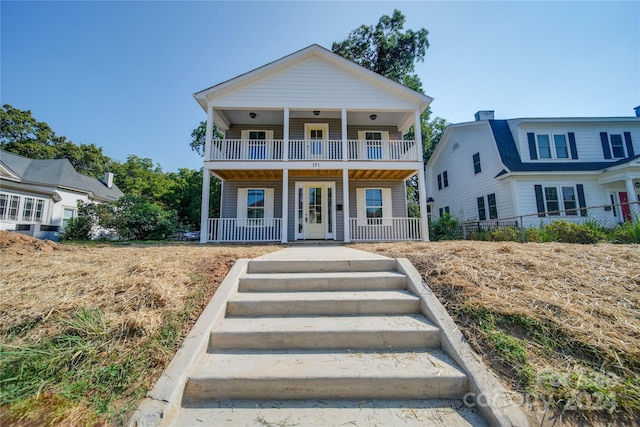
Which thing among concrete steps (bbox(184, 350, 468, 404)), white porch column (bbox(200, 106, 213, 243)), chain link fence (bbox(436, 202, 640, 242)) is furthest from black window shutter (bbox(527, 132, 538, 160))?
white porch column (bbox(200, 106, 213, 243))

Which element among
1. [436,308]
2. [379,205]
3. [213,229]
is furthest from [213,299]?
[379,205]

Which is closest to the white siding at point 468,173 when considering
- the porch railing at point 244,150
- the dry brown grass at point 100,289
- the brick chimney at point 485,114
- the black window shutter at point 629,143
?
the brick chimney at point 485,114

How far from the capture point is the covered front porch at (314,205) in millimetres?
9797

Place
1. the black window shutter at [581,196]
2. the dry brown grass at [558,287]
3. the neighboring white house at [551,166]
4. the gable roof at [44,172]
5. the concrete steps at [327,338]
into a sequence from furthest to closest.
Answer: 1. the gable roof at [44,172]
2. the black window shutter at [581,196]
3. the neighboring white house at [551,166]
4. the concrete steps at [327,338]
5. the dry brown grass at [558,287]

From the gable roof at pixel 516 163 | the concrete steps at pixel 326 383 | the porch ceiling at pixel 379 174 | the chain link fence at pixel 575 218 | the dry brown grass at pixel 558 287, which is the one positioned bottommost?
the concrete steps at pixel 326 383

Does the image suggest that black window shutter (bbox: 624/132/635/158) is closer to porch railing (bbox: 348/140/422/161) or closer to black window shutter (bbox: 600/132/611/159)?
black window shutter (bbox: 600/132/611/159)

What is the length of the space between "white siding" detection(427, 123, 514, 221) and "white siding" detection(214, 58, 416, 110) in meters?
6.52

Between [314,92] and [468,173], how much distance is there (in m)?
10.9

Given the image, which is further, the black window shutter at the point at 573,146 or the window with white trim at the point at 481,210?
the window with white trim at the point at 481,210

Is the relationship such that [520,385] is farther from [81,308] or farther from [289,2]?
[289,2]

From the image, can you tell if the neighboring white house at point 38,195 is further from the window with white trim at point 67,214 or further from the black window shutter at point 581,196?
the black window shutter at point 581,196

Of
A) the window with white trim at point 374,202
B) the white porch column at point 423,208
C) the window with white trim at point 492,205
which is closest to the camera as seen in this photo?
the white porch column at point 423,208

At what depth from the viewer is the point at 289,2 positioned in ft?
30.7

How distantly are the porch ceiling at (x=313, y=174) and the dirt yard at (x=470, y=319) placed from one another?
6.72 meters
